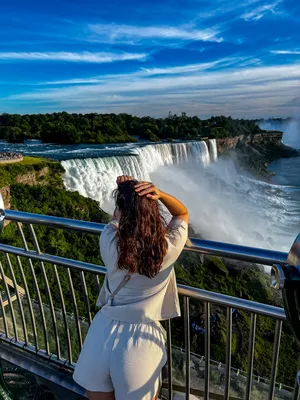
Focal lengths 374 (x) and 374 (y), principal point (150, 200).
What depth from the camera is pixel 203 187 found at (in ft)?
125

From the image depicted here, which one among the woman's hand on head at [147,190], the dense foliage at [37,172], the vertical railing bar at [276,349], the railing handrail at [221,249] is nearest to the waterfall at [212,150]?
the dense foliage at [37,172]

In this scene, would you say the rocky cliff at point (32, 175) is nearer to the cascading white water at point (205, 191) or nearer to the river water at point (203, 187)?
the river water at point (203, 187)

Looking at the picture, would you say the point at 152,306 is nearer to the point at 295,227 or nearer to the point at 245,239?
the point at 245,239

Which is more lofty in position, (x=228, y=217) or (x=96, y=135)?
(x=96, y=135)

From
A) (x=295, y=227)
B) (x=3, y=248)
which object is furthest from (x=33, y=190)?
(x=3, y=248)

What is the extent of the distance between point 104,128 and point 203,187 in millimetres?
20771

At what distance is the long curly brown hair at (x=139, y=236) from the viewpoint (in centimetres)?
157

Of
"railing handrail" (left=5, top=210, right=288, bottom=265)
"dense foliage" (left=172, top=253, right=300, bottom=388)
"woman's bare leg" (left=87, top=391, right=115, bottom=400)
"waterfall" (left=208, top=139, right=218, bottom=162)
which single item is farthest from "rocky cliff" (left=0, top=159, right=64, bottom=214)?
"woman's bare leg" (left=87, top=391, right=115, bottom=400)

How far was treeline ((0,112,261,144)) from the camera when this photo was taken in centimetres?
4778

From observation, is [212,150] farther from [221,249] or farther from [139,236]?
[139,236]

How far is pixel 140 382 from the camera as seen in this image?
5.38 feet

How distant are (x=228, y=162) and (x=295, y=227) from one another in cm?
2222

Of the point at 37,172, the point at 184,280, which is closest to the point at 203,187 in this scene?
the point at 37,172

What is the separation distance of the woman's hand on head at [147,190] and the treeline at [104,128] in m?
45.3
